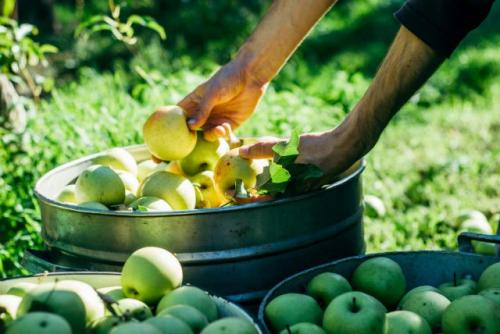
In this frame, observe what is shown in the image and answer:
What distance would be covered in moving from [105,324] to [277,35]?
1641mm

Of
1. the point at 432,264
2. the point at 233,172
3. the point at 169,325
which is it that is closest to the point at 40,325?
the point at 169,325

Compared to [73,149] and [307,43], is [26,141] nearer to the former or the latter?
[73,149]

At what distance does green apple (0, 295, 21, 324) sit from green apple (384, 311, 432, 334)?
2.98 ft

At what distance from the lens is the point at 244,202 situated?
2432mm

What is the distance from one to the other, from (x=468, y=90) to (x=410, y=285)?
4.69 metres

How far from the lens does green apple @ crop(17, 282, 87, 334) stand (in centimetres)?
170

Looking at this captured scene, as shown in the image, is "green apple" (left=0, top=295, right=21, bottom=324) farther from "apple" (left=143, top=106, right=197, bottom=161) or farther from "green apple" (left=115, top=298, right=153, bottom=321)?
"apple" (left=143, top=106, right=197, bottom=161)

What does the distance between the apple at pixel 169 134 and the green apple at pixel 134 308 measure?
928 mm

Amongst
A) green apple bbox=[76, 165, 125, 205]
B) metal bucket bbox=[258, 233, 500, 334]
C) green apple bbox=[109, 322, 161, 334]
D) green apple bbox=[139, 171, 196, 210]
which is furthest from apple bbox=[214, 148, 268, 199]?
green apple bbox=[109, 322, 161, 334]

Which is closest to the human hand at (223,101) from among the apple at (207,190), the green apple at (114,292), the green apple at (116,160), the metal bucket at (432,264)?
the apple at (207,190)

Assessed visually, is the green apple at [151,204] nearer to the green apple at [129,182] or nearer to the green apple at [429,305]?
the green apple at [129,182]

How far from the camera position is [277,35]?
120 inches

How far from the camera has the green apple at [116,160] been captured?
2758mm

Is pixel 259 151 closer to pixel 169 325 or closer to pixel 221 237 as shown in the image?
pixel 221 237
